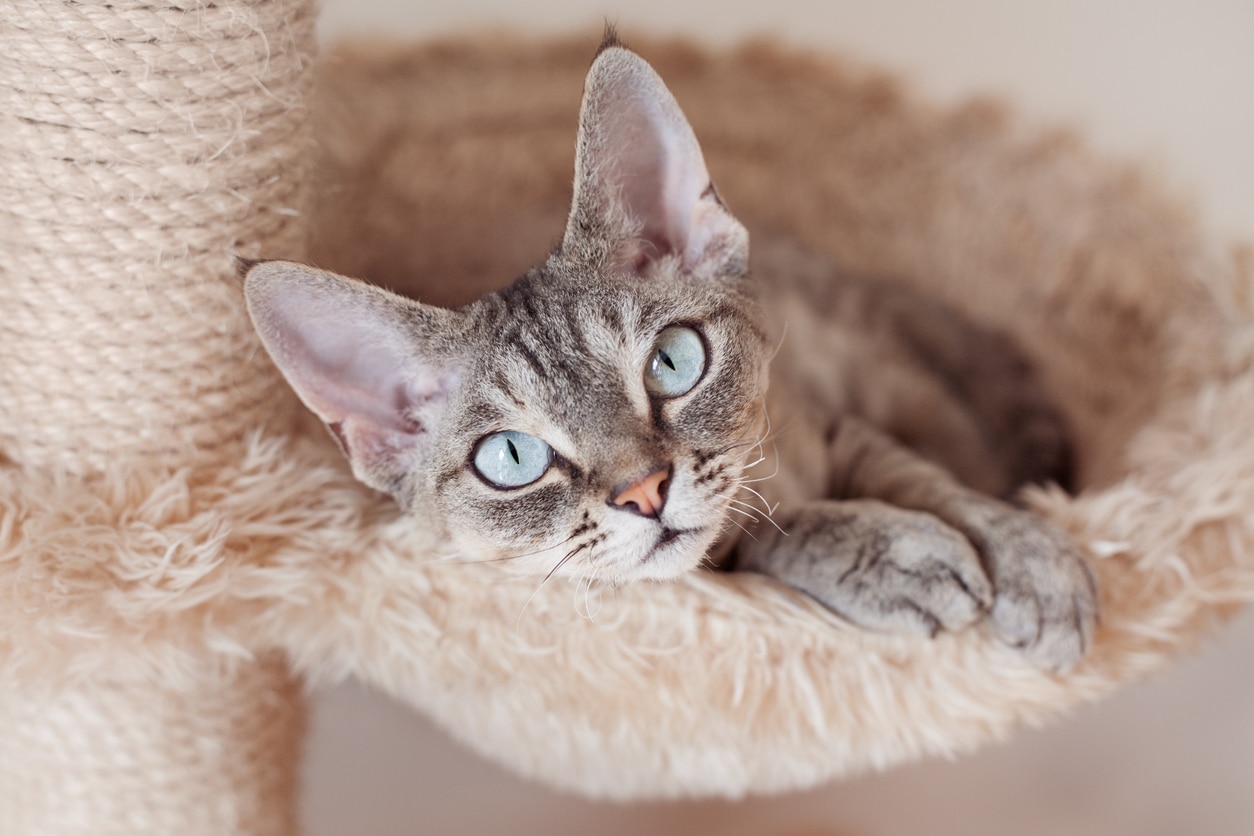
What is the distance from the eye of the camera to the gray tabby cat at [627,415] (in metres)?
0.81

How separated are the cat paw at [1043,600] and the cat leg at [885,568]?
27mm

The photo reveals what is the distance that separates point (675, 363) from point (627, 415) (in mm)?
79

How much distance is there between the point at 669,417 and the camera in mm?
837

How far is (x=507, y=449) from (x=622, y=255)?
234 mm

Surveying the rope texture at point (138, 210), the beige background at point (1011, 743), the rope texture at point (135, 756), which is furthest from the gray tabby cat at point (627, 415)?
the beige background at point (1011, 743)

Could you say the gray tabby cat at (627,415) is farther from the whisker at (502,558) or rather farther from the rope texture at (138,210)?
the rope texture at (138,210)

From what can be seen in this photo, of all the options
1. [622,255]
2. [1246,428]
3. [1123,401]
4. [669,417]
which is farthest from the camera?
[1123,401]

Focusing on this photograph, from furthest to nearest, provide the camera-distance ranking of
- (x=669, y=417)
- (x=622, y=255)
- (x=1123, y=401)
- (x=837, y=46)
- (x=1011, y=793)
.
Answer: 1. (x=837, y=46)
2. (x=1011, y=793)
3. (x=1123, y=401)
4. (x=622, y=255)
5. (x=669, y=417)

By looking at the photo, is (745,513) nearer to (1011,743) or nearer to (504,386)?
(504,386)

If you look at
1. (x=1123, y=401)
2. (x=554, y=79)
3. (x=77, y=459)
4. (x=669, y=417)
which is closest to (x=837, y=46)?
(x=554, y=79)

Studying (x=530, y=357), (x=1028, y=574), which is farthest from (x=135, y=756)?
(x=1028, y=574)

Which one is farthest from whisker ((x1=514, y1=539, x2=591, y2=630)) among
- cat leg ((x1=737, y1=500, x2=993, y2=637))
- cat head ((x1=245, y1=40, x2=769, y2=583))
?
cat leg ((x1=737, y1=500, x2=993, y2=637))

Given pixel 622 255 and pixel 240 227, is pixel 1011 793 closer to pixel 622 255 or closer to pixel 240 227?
pixel 622 255

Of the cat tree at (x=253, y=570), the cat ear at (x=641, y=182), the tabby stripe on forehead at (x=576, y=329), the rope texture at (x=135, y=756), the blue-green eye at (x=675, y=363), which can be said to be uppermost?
the cat ear at (x=641, y=182)
